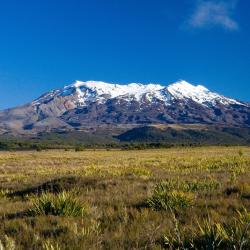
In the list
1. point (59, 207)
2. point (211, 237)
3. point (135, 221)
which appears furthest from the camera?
point (59, 207)

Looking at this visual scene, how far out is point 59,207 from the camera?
1046cm

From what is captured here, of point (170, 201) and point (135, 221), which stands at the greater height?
point (170, 201)

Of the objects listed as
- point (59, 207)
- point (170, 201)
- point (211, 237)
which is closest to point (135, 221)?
point (170, 201)

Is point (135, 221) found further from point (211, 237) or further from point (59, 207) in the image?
point (59, 207)

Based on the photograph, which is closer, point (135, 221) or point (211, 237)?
point (211, 237)

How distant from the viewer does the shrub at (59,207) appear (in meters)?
10.3

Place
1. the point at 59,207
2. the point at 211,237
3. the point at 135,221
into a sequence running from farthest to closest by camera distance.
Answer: the point at 59,207, the point at 135,221, the point at 211,237

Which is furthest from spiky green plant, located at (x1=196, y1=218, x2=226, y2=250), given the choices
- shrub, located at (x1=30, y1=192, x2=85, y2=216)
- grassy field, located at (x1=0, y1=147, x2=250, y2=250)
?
shrub, located at (x1=30, y1=192, x2=85, y2=216)

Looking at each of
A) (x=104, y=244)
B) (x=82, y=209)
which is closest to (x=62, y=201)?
(x=82, y=209)

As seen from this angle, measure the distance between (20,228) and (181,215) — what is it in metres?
2.96

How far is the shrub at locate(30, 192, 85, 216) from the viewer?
33.7 ft

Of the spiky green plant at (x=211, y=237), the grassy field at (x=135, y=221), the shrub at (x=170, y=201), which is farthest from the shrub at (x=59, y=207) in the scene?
the spiky green plant at (x=211, y=237)

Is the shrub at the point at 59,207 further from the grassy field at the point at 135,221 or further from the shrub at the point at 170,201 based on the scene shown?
the shrub at the point at 170,201

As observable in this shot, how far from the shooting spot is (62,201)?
10.6 metres
